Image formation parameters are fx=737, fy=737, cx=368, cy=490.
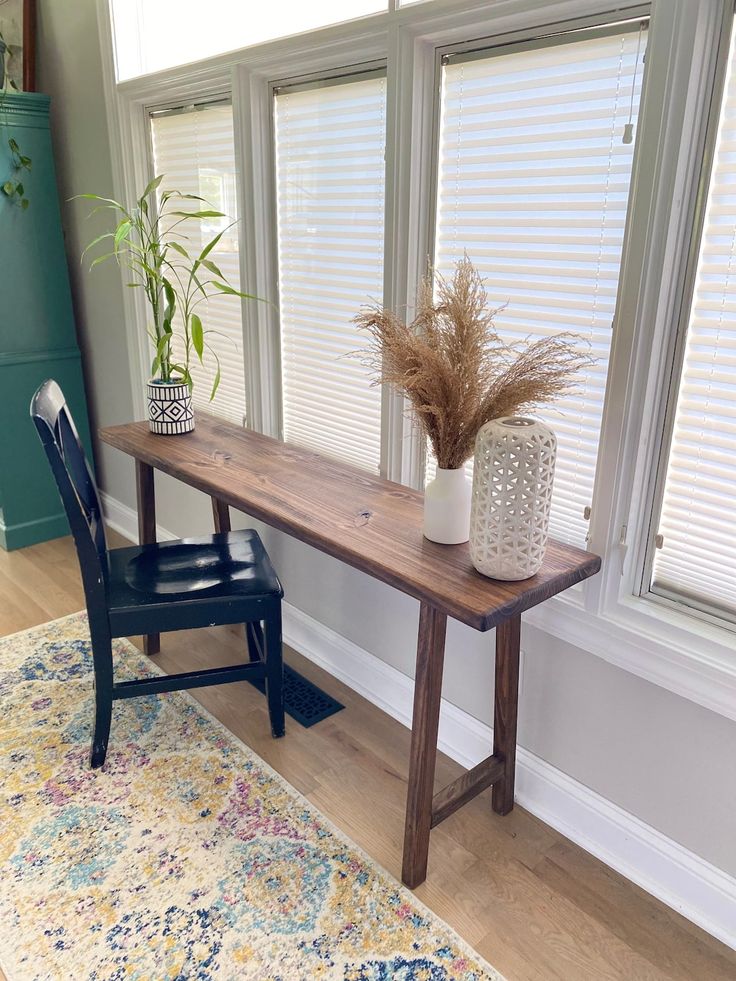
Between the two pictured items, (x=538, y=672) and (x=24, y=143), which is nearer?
(x=538, y=672)

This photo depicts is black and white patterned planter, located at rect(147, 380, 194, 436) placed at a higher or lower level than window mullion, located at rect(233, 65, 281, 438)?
lower

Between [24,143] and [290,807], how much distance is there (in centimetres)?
267

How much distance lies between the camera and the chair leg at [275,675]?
1941 mm

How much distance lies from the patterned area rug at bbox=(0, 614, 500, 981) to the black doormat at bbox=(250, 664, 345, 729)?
7.8 inches

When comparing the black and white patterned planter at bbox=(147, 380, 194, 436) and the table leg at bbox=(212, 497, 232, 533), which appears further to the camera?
the table leg at bbox=(212, 497, 232, 533)

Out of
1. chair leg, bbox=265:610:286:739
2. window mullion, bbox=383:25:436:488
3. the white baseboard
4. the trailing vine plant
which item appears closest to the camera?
the white baseboard

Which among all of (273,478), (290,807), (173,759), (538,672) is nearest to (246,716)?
(173,759)

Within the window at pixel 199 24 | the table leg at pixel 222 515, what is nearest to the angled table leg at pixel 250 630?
the table leg at pixel 222 515

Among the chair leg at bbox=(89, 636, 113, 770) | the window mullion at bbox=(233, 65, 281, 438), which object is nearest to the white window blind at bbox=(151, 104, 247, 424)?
the window mullion at bbox=(233, 65, 281, 438)

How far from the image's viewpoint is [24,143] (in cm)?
290

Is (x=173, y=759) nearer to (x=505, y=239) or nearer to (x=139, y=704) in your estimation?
(x=139, y=704)

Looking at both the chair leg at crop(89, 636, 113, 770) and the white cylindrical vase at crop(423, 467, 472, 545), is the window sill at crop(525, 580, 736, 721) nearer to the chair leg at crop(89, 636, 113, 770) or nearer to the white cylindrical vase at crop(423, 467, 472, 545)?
the white cylindrical vase at crop(423, 467, 472, 545)

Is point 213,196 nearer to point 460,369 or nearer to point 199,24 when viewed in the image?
point 199,24

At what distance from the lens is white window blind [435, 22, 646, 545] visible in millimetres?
1429
